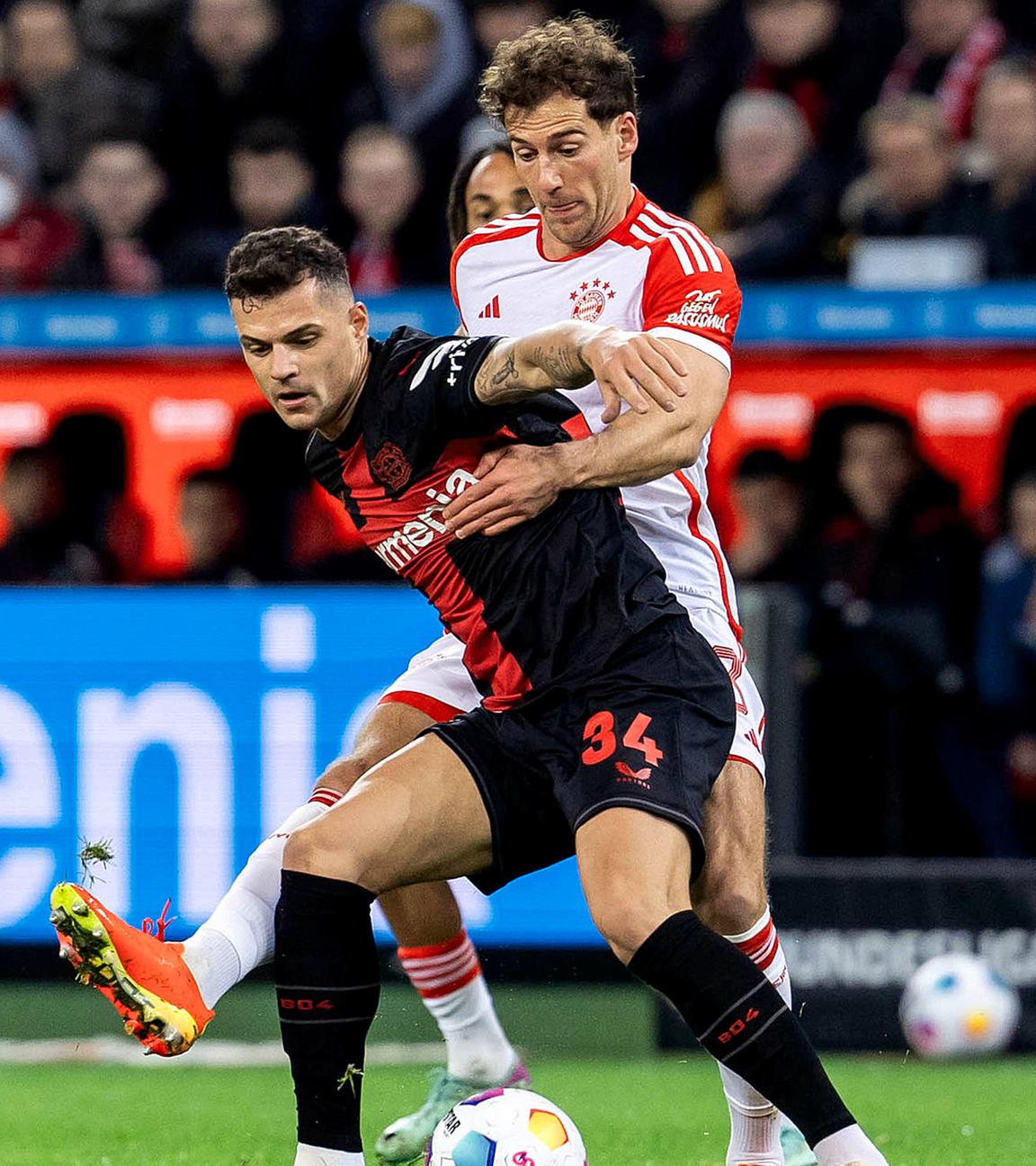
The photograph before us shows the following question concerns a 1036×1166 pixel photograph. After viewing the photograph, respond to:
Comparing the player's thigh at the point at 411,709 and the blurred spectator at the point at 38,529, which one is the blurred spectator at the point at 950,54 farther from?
the player's thigh at the point at 411,709

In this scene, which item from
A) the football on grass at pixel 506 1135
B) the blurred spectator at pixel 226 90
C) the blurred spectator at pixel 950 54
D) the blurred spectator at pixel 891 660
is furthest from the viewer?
the blurred spectator at pixel 226 90

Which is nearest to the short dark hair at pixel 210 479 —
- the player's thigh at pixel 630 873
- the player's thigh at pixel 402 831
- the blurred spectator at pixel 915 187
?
the blurred spectator at pixel 915 187

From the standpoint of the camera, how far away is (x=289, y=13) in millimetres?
11141

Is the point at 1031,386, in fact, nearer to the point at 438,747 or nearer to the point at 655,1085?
Result: the point at 655,1085

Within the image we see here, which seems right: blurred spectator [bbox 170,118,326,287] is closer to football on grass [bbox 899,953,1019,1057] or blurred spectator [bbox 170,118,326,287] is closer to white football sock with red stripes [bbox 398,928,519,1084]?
football on grass [bbox 899,953,1019,1057]

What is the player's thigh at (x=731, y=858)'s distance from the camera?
468cm

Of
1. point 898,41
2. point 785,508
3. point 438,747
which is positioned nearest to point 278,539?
point 785,508

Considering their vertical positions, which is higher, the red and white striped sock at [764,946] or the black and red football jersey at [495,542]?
the black and red football jersey at [495,542]

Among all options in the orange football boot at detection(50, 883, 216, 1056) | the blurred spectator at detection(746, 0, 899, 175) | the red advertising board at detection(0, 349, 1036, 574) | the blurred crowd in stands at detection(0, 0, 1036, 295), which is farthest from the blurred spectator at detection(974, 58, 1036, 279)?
the orange football boot at detection(50, 883, 216, 1056)

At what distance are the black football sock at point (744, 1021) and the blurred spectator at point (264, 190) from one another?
630 centimetres

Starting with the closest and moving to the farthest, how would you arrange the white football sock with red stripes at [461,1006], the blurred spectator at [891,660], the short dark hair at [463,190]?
the white football sock with red stripes at [461,1006] → the short dark hair at [463,190] → the blurred spectator at [891,660]

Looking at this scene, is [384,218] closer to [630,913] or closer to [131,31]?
[131,31]

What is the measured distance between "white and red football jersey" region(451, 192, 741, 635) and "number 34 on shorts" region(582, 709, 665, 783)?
600mm

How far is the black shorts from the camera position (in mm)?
4277
